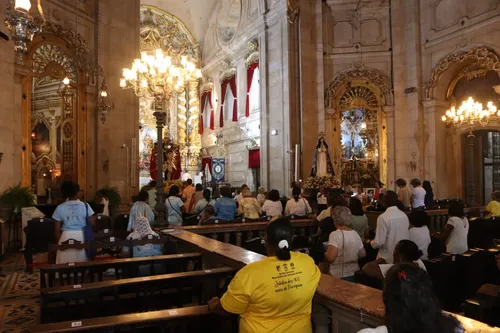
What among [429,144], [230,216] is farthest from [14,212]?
[429,144]

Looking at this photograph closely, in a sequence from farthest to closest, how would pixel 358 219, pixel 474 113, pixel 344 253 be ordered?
pixel 474 113, pixel 358 219, pixel 344 253

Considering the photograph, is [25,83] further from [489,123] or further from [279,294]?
[489,123]

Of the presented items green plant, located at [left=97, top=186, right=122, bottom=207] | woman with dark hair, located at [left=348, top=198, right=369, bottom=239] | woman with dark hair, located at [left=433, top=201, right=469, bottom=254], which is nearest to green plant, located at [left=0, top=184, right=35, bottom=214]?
green plant, located at [left=97, top=186, right=122, bottom=207]

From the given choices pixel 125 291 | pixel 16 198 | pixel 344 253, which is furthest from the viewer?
pixel 16 198

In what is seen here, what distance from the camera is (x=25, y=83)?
405 inches

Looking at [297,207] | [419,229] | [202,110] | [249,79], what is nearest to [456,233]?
[419,229]

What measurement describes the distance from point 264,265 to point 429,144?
46.6 feet

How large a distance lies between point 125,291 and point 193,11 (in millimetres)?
23394

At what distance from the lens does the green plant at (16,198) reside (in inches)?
346

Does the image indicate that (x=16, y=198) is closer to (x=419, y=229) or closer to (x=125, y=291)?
(x=125, y=291)

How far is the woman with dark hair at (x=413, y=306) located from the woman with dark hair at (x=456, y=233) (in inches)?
174

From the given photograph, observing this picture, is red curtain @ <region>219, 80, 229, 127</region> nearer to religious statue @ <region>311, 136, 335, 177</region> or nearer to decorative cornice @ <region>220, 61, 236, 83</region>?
decorative cornice @ <region>220, 61, 236, 83</region>

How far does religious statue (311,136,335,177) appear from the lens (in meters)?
15.0

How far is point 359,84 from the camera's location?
55.9 ft
